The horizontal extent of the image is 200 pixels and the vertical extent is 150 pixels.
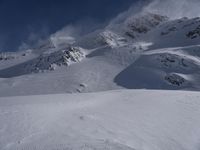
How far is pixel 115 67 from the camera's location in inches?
3568

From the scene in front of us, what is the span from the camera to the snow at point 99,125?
9961mm

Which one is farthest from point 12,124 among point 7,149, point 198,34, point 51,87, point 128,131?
point 198,34

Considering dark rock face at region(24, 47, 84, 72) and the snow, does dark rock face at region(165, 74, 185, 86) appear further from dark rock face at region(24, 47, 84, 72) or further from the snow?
the snow

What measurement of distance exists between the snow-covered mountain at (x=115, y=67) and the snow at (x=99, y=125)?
171ft

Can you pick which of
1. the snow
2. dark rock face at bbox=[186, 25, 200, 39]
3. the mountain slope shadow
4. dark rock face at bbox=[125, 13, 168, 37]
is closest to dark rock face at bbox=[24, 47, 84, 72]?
the mountain slope shadow

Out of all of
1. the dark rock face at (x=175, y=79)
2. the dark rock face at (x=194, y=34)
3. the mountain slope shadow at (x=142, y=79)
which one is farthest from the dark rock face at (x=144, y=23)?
the dark rock face at (x=175, y=79)

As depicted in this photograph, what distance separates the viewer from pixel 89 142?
9.88 m

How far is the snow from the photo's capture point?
9.96 m

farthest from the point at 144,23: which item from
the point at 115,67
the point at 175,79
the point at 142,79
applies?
the point at 175,79

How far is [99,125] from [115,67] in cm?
7894

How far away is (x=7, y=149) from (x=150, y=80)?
Answer: 69.5 meters

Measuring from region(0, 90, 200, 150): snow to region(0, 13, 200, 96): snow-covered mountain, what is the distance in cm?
5224

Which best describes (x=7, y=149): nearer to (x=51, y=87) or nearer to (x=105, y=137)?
(x=105, y=137)

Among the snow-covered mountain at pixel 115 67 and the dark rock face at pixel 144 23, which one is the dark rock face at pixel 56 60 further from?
the dark rock face at pixel 144 23
